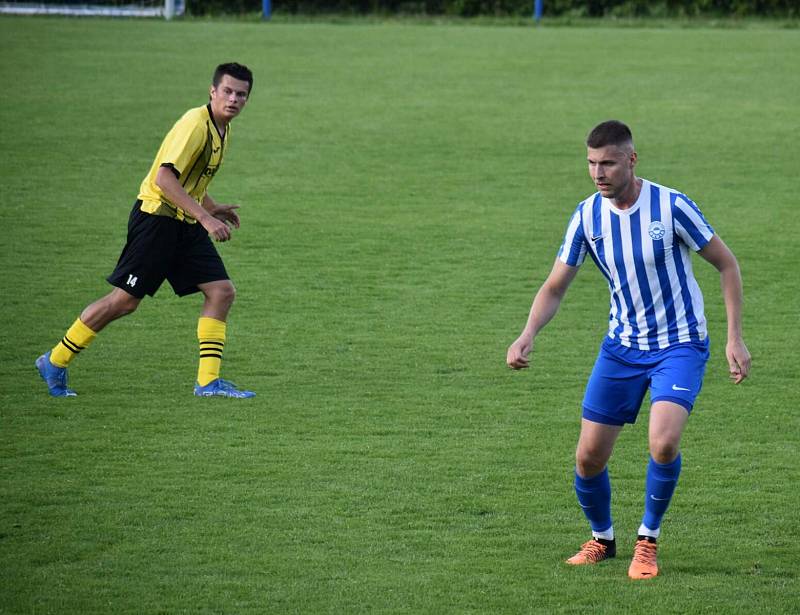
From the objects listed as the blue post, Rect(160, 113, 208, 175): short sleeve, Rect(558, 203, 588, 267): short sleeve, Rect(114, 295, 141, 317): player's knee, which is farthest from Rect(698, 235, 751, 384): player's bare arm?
the blue post

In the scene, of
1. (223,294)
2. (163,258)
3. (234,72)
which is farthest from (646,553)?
(234,72)

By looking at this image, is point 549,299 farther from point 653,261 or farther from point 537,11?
point 537,11

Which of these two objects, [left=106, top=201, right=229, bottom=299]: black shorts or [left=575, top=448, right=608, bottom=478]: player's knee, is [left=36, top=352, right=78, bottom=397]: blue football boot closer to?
[left=106, top=201, right=229, bottom=299]: black shorts

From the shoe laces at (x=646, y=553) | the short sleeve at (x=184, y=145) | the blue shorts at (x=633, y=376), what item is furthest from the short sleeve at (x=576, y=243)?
the short sleeve at (x=184, y=145)

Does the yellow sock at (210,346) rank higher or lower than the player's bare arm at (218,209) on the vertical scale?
lower

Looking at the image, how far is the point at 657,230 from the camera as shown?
18.9ft

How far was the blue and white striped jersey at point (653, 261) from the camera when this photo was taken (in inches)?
227

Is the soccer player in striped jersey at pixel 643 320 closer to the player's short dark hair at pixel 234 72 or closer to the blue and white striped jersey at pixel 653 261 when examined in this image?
the blue and white striped jersey at pixel 653 261

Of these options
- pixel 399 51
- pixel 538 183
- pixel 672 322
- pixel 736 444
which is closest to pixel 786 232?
pixel 538 183

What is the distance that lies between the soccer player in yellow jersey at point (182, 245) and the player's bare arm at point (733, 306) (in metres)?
3.46

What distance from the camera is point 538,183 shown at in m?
16.8

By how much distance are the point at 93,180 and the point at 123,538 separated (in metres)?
11.0

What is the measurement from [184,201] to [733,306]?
3.73 m

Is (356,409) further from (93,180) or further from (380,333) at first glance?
(93,180)
